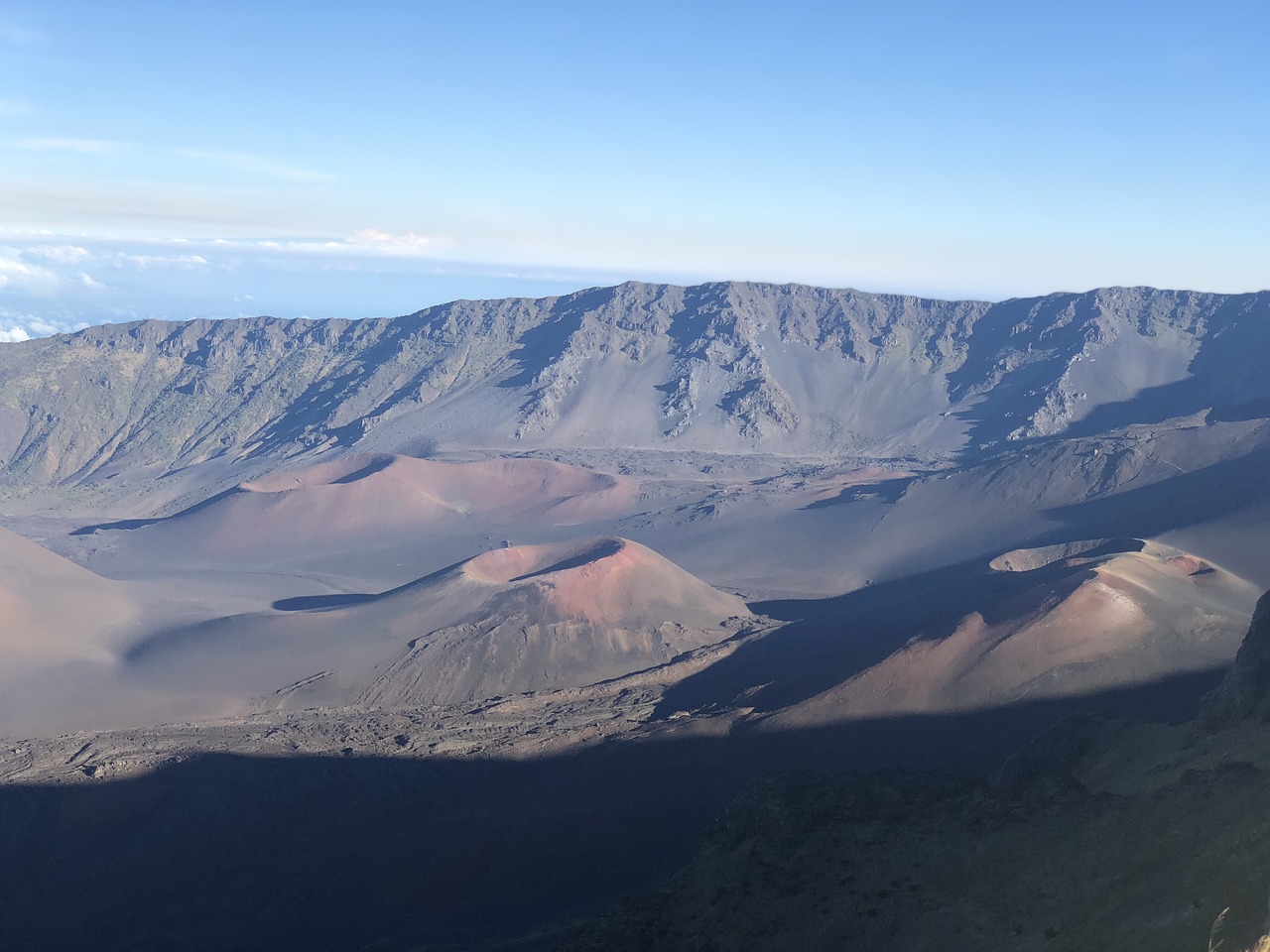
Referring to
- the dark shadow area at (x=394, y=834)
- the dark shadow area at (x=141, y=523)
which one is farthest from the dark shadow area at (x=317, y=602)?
the dark shadow area at (x=141, y=523)

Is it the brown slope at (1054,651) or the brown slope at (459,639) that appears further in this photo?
the brown slope at (459,639)

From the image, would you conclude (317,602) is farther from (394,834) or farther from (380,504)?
(394,834)

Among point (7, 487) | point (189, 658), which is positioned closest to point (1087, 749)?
point (189, 658)

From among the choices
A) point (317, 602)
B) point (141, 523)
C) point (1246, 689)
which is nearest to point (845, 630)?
point (1246, 689)

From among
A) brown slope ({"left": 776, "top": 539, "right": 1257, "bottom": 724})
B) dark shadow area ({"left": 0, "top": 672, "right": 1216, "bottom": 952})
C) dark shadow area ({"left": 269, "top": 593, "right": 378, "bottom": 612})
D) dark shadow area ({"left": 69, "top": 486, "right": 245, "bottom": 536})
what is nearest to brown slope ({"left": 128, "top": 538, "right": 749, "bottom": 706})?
dark shadow area ({"left": 269, "top": 593, "right": 378, "bottom": 612})

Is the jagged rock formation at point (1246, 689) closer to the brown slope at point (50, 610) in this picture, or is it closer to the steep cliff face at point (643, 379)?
the brown slope at point (50, 610)

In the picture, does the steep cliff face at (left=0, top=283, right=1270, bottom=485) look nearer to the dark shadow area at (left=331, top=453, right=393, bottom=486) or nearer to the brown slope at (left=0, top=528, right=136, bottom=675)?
the dark shadow area at (left=331, top=453, right=393, bottom=486)
